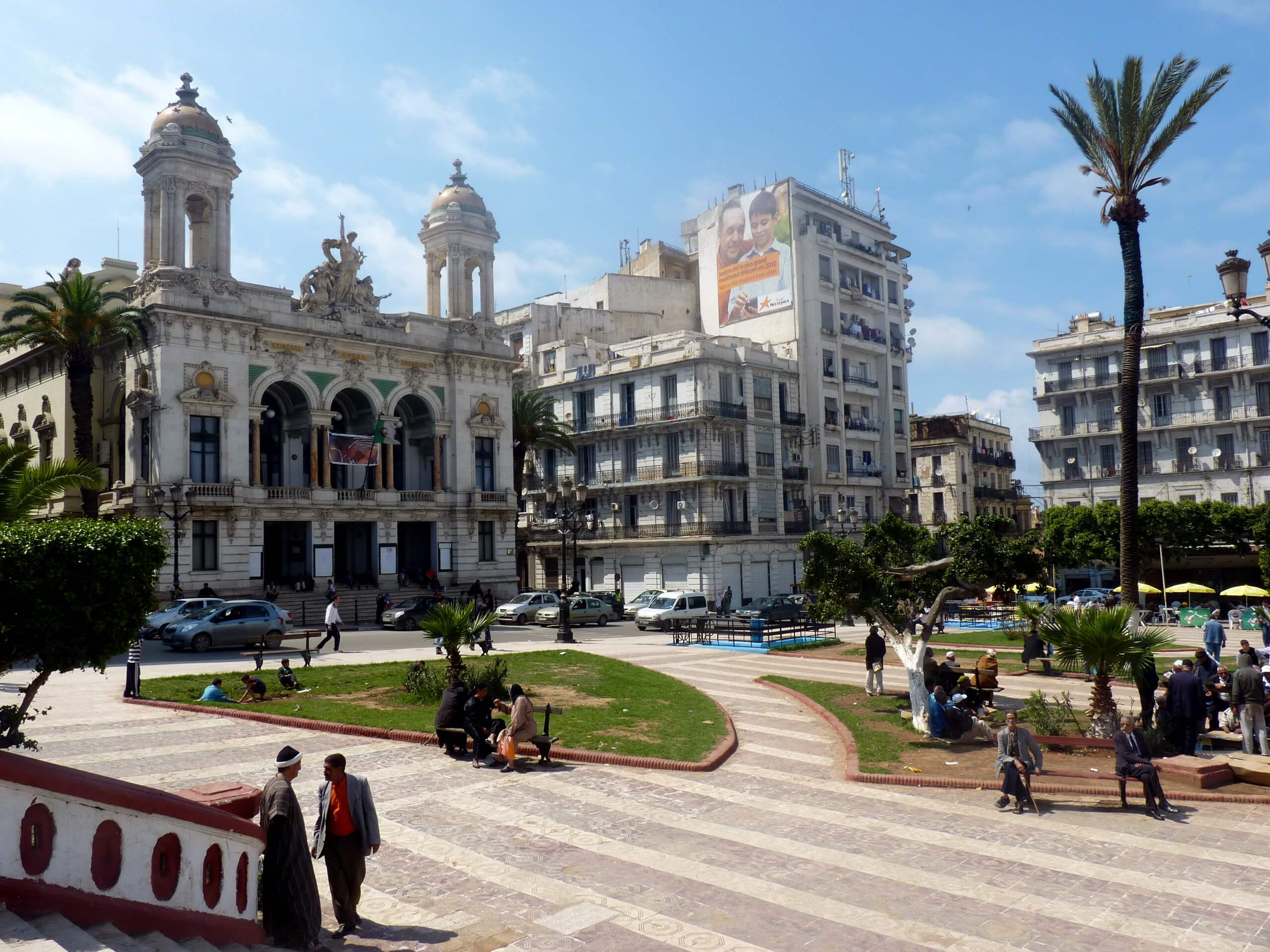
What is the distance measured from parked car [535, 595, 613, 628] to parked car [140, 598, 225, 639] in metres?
14.7

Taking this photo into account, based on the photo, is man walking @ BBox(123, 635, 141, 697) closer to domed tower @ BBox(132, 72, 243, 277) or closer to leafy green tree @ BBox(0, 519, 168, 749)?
leafy green tree @ BBox(0, 519, 168, 749)

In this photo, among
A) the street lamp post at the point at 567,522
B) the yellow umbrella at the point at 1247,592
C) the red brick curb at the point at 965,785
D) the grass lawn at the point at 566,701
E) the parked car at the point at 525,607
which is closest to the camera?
the red brick curb at the point at 965,785

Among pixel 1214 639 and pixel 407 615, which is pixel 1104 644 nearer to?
pixel 1214 639

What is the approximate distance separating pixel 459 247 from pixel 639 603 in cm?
2256

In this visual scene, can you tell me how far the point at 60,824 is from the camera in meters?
6.26

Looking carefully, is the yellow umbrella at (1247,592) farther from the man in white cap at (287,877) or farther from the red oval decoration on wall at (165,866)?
the red oval decoration on wall at (165,866)

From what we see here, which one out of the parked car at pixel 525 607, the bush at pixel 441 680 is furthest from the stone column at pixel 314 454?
the bush at pixel 441 680

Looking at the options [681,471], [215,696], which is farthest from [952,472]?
[215,696]

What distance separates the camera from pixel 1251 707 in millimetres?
14672

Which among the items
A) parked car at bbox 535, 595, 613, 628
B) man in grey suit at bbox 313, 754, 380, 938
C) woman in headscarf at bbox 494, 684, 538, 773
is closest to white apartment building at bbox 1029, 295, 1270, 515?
parked car at bbox 535, 595, 613, 628

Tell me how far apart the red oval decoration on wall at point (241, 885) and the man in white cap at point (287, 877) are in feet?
0.45

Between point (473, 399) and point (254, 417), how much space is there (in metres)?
12.1

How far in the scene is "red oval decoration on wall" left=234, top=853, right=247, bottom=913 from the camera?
7.41 meters

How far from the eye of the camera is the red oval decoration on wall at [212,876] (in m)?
7.15
